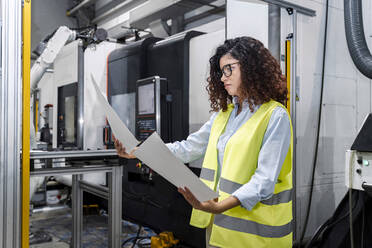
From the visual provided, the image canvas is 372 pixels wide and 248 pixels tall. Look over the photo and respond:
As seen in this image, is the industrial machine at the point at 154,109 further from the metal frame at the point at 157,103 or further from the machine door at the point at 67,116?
the machine door at the point at 67,116

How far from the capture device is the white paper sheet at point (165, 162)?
105 cm

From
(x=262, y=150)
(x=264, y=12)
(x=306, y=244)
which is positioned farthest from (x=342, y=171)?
(x=262, y=150)

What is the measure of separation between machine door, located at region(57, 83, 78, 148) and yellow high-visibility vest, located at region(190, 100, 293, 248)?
281 centimetres

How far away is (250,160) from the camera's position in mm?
1392

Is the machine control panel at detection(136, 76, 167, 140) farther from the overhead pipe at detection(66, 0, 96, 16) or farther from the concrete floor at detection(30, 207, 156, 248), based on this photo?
the overhead pipe at detection(66, 0, 96, 16)

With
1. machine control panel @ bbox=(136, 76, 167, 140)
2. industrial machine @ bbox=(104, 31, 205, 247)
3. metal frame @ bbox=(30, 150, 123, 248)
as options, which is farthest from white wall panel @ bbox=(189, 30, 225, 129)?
metal frame @ bbox=(30, 150, 123, 248)

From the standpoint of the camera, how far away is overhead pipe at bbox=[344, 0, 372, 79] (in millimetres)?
2232

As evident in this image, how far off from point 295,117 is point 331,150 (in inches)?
18.8

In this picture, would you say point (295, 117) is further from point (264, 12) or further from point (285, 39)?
point (264, 12)

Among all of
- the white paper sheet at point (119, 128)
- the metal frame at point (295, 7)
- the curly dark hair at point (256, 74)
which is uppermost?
the metal frame at point (295, 7)

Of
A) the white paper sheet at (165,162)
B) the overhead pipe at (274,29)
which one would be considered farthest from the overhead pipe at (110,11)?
the white paper sheet at (165,162)

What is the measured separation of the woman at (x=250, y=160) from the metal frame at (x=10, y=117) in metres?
0.55

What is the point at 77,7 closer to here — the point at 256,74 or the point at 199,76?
the point at 199,76

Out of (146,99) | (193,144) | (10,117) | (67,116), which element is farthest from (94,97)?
(193,144)
